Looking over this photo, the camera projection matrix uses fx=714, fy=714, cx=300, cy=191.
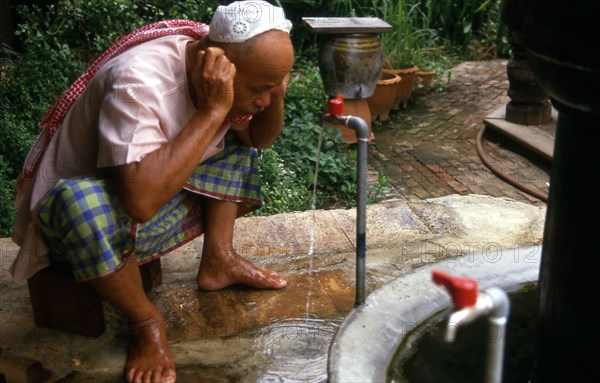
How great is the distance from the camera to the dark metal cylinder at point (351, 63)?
5.93 m

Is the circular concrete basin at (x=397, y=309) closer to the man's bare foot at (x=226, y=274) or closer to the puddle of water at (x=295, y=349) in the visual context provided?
the puddle of water at (x=295, y=349)

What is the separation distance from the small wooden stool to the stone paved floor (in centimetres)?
298

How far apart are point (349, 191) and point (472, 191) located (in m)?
0.96

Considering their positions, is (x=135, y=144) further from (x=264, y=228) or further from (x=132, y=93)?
(x=264, y=228)

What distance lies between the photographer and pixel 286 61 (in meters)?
2.12

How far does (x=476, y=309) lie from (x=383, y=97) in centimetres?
545

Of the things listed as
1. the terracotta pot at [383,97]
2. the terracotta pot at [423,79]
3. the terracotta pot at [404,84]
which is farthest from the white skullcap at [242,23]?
the terracotta pot at [423,79]

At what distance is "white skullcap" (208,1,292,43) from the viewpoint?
2045 millimetres

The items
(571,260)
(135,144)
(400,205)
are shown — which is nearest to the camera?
(571,260)

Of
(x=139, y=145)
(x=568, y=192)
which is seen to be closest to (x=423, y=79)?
(x=139, y=145)

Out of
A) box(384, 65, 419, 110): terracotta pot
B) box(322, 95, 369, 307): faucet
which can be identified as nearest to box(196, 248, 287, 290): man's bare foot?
box(322, 95, 369, 307): faucet

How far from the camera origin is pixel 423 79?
23.8 ft

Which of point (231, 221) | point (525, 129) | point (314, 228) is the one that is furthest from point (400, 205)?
point (525, 129)

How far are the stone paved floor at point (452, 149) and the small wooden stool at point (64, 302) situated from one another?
9.77 ft
